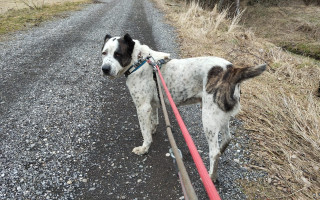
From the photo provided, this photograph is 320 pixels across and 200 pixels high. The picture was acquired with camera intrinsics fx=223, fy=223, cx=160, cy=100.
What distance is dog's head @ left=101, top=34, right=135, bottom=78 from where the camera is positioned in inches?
134

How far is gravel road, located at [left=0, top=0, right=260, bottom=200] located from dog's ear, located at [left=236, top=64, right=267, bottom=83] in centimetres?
141

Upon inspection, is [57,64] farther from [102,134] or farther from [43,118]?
[102,134]

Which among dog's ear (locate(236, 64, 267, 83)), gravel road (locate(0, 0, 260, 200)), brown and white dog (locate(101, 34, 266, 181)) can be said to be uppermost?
dog's ear (locate(236, 64, 267, 83))

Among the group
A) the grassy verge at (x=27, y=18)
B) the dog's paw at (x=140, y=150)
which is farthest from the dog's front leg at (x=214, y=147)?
the grassy verge at (x=27, y=18)

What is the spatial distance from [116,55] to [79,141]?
168 cm

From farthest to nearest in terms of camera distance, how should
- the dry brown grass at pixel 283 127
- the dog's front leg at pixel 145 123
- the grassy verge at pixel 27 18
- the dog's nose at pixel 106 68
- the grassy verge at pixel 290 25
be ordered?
the grassy verge at pixel 290 25, the grassy verge at pixel 27 18, the dog's front leg at pixel 145 123, the dog's nose at pixel 106 68, the dry brown grass at pixel 283 127

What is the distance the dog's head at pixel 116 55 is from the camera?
134 inches

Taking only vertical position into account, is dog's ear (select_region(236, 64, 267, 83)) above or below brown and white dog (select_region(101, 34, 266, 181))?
above

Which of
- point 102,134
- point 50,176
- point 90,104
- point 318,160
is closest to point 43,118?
point 90,104

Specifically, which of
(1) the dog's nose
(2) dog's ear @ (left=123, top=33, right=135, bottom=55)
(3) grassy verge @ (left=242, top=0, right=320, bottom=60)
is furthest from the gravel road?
(3) grassy verge @ (left=242, top=0, right=320, bottom=60)

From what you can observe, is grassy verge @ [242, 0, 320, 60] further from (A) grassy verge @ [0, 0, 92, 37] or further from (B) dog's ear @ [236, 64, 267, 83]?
(A) grassy verge @ [0, 0, 92, 37]

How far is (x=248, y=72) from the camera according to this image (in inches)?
110

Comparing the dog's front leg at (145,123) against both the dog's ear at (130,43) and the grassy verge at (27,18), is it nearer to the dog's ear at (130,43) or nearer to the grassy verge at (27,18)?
the dog's ear at (130,43)

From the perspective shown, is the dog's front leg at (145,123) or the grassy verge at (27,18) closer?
the dog's front leg at (145,123)
